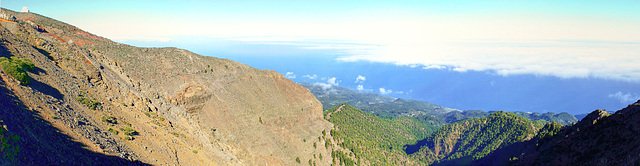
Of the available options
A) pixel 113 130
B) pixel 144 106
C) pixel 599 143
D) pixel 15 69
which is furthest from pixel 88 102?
pixel 599 143

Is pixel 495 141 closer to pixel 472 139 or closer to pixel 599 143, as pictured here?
pixel 472 139

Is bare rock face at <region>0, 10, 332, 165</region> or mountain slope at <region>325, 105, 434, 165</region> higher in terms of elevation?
bare rock face at <region>0, 10, 332, 165</region>

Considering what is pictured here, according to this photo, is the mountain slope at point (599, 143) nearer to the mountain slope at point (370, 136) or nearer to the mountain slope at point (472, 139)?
the mountain slope at point (370, 136)

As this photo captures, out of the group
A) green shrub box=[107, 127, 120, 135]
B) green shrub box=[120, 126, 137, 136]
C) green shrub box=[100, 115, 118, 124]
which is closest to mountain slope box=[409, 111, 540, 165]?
green shrub box=[120, 126, 137, 136]

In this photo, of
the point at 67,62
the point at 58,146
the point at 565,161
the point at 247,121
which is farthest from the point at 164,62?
the point at 565,161

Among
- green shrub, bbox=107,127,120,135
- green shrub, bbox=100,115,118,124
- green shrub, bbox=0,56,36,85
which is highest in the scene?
green shrub, bbox=0,56,36,85

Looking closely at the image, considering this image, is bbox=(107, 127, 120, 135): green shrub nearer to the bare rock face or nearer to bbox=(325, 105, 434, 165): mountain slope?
the bare rock face

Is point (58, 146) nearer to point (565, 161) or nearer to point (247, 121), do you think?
point (247, 121)

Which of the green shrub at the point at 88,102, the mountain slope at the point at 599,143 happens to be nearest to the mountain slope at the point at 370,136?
the mountain slope at the point at 599,143
